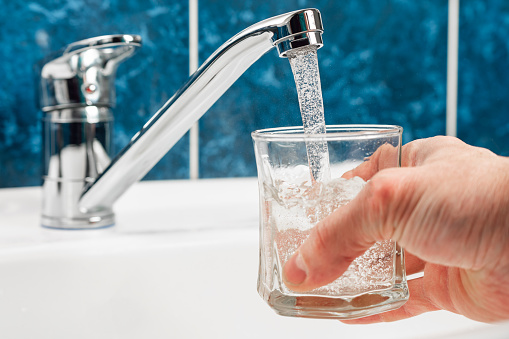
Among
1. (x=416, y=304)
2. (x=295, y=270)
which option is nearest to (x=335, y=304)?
(x=295, y=270)

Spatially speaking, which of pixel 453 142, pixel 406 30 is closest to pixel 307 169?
pixel 453 142

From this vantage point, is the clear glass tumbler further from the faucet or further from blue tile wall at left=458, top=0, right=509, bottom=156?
blue tile wall at left=458, top=0, right=509, bottom=156

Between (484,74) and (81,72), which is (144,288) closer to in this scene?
(81,72)

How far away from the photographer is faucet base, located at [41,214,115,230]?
64 cm

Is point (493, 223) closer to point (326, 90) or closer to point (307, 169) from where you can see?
point (307, 169)

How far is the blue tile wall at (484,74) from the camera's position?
0.89 meters

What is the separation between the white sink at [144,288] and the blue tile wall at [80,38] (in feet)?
0.33

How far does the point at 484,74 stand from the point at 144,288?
0.61 m

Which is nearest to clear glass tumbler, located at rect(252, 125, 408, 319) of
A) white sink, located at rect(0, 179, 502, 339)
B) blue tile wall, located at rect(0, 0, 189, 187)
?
white sink, located at rect(0, 179, 502, 339)

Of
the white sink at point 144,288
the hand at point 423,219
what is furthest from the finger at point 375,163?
the white sink at point 144,288

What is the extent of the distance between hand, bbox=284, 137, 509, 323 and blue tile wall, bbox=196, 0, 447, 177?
1.42 ft

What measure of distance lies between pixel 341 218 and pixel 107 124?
0.38m

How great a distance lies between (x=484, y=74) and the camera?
897 millimetres

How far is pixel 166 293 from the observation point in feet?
2.03
